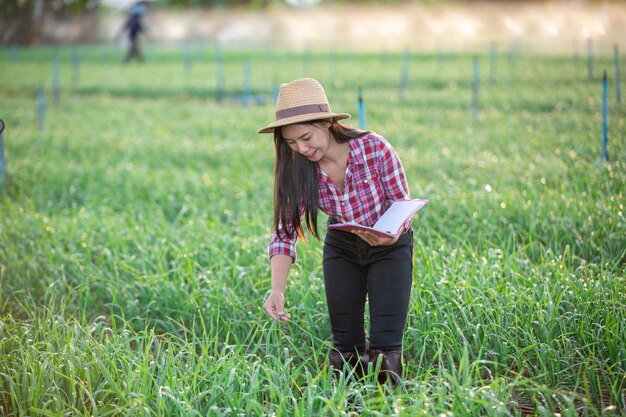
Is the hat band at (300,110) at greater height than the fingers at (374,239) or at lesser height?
greater

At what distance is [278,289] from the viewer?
2992 millimetres

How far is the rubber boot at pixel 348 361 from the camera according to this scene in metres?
3.02

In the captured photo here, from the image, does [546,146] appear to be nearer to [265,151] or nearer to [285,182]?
[265,151]

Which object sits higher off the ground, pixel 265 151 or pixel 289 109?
pixel 289 109

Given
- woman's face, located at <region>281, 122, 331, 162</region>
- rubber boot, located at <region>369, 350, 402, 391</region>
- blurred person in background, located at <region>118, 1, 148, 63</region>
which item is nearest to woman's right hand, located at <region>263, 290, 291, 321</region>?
rubber boot, located at <region>369, 350, 402, 391</region>

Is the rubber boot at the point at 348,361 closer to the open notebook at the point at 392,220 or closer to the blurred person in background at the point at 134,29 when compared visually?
the open notebook at the point at 392,220

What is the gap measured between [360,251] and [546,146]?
550 centimetres

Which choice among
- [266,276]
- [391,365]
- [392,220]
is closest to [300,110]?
[392,220]

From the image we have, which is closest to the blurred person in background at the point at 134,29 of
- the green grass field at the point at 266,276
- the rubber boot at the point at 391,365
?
the green grass field at the point at 266,276

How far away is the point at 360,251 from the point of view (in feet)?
9.75

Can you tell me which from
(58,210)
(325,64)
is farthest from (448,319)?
(325,64)

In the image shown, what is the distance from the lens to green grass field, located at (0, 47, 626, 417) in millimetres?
2836

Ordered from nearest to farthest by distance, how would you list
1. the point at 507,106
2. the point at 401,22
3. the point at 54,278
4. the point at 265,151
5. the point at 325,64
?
the point at 54,278 < the point at 265,151 < the point at 507,106 < the point at 325,64 < the point at 401,22

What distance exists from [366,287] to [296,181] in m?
0.54
